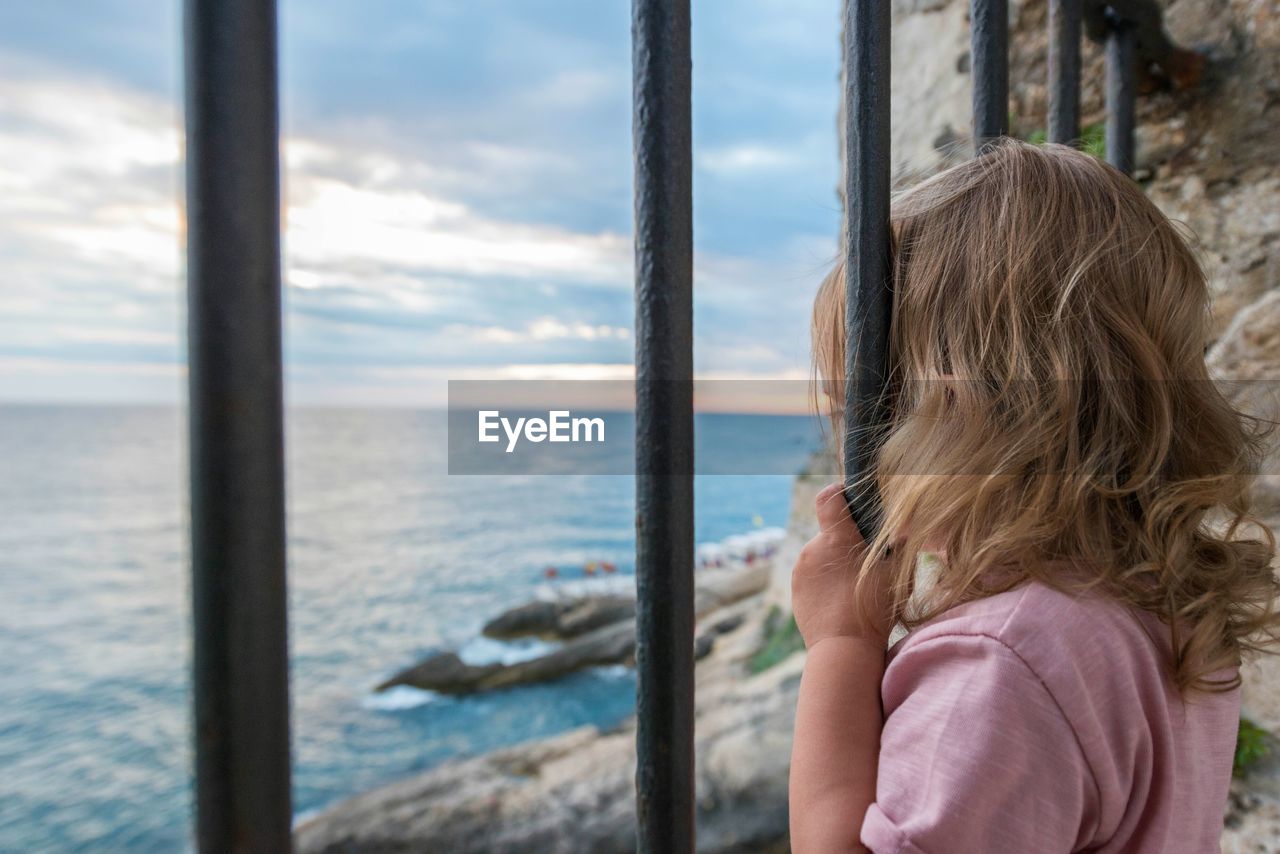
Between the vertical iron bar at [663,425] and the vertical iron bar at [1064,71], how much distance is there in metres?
0.81

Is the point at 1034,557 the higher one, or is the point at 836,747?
the point at 1034,557

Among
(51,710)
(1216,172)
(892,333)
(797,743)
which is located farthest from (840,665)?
(51,710)

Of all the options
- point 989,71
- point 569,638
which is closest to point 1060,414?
point 989,71

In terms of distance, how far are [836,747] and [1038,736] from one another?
0.15 m

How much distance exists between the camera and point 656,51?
0.61 m

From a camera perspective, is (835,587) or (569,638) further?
(569,638)

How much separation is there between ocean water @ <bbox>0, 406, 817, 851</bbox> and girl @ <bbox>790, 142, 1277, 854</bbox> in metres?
0.50

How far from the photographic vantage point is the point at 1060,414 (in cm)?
67

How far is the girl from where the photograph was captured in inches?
21.9

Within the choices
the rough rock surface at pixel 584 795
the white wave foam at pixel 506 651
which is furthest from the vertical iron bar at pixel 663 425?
the white wave foam at pixel 506 651

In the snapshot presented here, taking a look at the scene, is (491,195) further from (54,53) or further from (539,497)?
(54,53)

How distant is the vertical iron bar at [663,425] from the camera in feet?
2.04

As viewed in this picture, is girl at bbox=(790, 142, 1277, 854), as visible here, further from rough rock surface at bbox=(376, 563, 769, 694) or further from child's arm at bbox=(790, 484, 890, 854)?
rough rock surface at bbox=(376, 563, 769, 694)

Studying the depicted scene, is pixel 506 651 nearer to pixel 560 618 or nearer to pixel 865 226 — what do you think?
pixel 560 618
